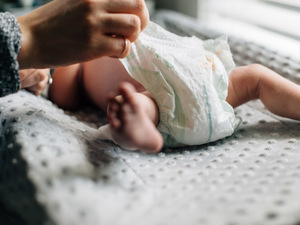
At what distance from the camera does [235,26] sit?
1.61 metres

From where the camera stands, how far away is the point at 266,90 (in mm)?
735

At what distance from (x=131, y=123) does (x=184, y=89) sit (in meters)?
0.18

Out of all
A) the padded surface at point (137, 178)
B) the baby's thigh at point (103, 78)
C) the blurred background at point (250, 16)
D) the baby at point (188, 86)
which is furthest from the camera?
the blurred background at point (250, 16)

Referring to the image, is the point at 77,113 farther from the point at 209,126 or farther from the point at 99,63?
the point at 209,126

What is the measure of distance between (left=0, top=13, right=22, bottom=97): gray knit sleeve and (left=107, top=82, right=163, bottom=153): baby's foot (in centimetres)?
16

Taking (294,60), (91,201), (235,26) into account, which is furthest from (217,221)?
(235,26)

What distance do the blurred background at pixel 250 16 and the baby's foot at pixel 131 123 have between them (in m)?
0.76

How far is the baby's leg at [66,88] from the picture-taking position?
0.88 metres

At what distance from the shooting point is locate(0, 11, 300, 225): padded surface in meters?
0.43

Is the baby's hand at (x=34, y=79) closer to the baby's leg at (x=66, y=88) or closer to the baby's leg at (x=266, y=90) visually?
the baby's leg at (x=66, y=88)

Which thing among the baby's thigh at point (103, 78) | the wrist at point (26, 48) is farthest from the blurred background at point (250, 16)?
the wrist at point (26, 48)

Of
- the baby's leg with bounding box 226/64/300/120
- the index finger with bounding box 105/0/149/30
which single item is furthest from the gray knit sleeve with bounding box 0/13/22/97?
the baby's leg with bounding box 226/64/300/120

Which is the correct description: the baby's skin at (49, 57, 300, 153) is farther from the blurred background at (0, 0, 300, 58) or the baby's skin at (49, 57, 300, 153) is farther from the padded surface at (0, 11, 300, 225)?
the blurred background at (0, 0, 300, 58)

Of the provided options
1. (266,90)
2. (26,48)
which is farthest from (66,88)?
(266,90)
